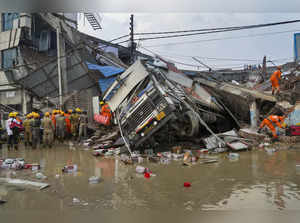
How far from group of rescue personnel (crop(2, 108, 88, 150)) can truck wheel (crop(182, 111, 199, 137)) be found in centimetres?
532

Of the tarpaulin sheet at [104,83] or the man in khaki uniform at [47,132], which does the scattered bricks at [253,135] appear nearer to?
the man in khaki uniform at [47,132]

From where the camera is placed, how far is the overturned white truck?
6.91 metres

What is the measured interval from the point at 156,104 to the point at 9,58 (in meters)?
14.9

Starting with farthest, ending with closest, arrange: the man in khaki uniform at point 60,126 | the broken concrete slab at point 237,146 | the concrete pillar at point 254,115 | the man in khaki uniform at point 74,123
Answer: the man in khaki uniform at point 74,123
the man in khaki uniform at point 60,126
the concrete pillar at point 254,115
the broken concrete slab at point 237,146

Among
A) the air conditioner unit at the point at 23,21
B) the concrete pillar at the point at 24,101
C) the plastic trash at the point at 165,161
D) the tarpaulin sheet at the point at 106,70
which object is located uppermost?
the air conditioner unit at the point at 23,21

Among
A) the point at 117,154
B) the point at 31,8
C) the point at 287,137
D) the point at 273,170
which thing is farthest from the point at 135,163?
the point at 287,137

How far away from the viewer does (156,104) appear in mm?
6922

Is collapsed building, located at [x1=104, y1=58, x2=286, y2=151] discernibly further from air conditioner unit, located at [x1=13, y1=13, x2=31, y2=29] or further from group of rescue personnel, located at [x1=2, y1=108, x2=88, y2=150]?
air conditioner unit, located at [x1=13, y1=13, x2=31, y2=29]

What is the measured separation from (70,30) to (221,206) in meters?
16.3

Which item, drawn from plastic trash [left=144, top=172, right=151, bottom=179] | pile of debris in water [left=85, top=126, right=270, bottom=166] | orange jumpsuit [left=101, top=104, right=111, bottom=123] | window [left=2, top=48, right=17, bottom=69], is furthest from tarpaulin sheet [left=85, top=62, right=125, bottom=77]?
plastic trash [left=144, top=172, right=151, bottom=179]

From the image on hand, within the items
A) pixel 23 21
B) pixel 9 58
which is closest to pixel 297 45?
pixel 23 21

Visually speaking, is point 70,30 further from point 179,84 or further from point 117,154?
point 117,154

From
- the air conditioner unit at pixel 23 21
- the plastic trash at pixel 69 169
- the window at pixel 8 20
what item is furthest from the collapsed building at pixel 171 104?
the window at pixel 8 20

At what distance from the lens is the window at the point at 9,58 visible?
16.6m
